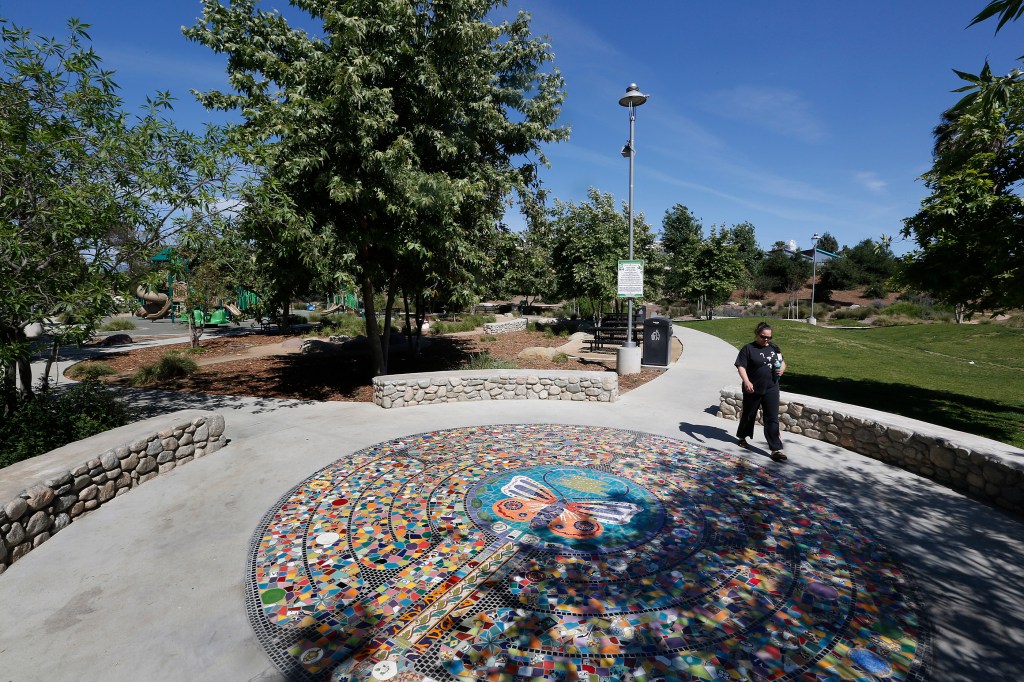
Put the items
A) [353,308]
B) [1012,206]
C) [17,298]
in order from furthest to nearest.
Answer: [353,308] → [1012,206] → [17,298]

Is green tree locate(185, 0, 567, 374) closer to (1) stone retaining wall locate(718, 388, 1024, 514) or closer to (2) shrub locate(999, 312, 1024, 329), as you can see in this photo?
(1) stone retaining wall locate(718, 388, 1024, 514)

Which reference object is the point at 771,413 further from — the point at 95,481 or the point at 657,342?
the point at 95,481

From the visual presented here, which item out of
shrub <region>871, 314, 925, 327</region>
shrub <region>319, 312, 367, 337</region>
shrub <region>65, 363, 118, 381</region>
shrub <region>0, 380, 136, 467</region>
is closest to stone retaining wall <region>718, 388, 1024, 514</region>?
shrub <region>0, 380, 136, 467</region>

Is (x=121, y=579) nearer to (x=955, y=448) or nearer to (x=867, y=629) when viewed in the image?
(x=867, y=629)

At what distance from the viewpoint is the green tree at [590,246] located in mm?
22406

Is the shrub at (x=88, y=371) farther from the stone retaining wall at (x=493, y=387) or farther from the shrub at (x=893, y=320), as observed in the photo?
the shrub at (x=893, y=320)

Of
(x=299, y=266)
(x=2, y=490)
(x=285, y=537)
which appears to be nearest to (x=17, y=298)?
(x=2, y=490)

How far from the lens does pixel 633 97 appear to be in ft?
37.7

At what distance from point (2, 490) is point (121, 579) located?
164 centimetres

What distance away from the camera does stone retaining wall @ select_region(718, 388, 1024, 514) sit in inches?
196

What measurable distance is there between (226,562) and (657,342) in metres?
12.1

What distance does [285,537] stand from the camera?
4.30m

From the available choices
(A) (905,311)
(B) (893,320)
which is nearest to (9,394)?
(B) (893,320)

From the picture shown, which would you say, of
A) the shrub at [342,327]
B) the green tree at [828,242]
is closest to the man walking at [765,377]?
the shrub at [342,327]
